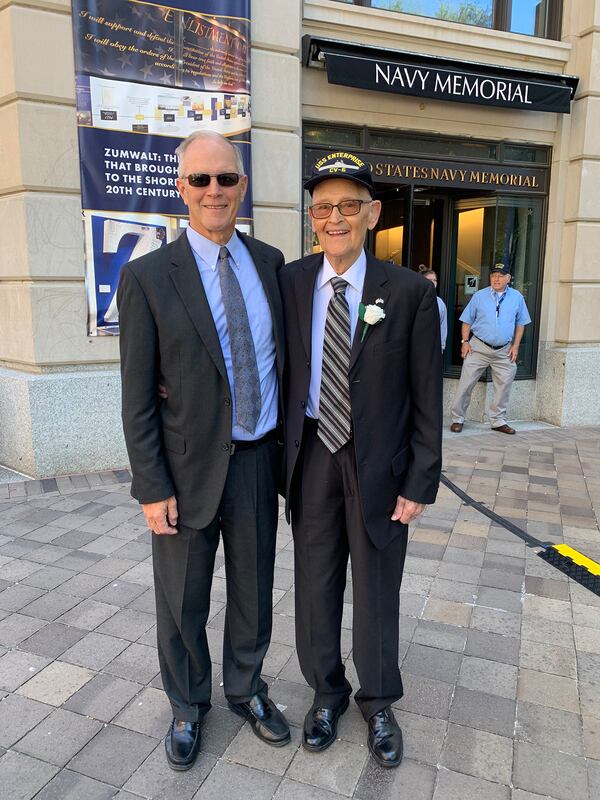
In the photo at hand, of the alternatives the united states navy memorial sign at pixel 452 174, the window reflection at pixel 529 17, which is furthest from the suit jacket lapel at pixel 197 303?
the window reflection at pixel 529 17

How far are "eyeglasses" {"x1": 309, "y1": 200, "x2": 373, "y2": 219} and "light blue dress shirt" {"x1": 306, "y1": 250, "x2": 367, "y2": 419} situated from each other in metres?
0.19

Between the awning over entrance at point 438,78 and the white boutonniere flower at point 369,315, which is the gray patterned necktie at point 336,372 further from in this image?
the awning over entrance at point 438,78

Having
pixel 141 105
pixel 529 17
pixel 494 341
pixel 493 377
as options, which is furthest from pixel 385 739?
pixel 529 17

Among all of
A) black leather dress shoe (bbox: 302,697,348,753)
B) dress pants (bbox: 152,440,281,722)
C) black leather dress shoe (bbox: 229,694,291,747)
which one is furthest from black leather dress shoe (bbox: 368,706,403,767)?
dress pants (bbox: 152,440,281,722)

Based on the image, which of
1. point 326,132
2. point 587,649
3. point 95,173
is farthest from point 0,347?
point 587,649

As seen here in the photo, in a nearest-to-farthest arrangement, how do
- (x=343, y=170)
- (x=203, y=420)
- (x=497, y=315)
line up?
(x=343, y=170) < (x=203, y=420) < (x=497, y=315)

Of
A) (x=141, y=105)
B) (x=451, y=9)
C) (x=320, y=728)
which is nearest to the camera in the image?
(x=320, y=728)

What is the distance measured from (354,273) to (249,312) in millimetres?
415

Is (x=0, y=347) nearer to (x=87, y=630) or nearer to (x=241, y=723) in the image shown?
(x=87, y=630)

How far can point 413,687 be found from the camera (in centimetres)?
285

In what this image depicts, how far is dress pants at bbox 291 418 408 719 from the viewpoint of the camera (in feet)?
7.78

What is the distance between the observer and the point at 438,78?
22.9ft

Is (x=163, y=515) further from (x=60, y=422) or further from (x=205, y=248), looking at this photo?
(x=60, y=422)

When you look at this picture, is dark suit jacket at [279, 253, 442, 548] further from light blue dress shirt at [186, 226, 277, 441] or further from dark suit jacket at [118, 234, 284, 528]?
dark suit jacket at [118, 234, 284, 528]
